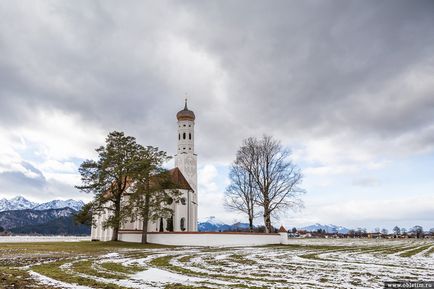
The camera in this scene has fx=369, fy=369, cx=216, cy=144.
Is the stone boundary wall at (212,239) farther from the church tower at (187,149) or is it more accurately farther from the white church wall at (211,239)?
the church tower at (187,149)

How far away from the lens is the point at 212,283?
10336 millimetres

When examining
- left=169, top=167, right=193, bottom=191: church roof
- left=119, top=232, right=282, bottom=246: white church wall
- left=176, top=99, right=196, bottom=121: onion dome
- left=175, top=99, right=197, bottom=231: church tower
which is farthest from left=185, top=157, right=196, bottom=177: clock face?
left=119, top=232, right=282, bottom=246: white church wall

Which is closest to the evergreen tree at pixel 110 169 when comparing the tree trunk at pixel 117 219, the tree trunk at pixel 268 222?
the tree trunk at pixel 117 219

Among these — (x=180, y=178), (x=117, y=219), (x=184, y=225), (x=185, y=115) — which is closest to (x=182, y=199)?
(x=184, y=225)

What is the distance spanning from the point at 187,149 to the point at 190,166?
3.26m

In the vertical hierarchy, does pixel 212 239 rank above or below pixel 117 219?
below

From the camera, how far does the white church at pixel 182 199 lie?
181 feet

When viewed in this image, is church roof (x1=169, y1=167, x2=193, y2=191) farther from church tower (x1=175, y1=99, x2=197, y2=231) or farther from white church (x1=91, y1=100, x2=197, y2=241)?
church tower (x1=175, y1=99, x2=197, y2=231)

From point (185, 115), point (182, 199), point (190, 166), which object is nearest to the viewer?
point (182, 199)

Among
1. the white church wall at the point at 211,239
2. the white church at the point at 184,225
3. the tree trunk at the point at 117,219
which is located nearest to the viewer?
the tree trunk at the point at 117,219

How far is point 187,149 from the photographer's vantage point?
68250 millimetres

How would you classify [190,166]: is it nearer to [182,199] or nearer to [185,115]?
[185,115]

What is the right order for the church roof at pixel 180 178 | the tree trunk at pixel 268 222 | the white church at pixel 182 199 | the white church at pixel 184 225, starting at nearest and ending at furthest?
the white church at pixel 184 225 < the tree trunk at pixel 268 222 < the white church at pixel 182 199 < the church roof at pixel 180 178

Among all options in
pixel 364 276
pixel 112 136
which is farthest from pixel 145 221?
pixel 364 276
